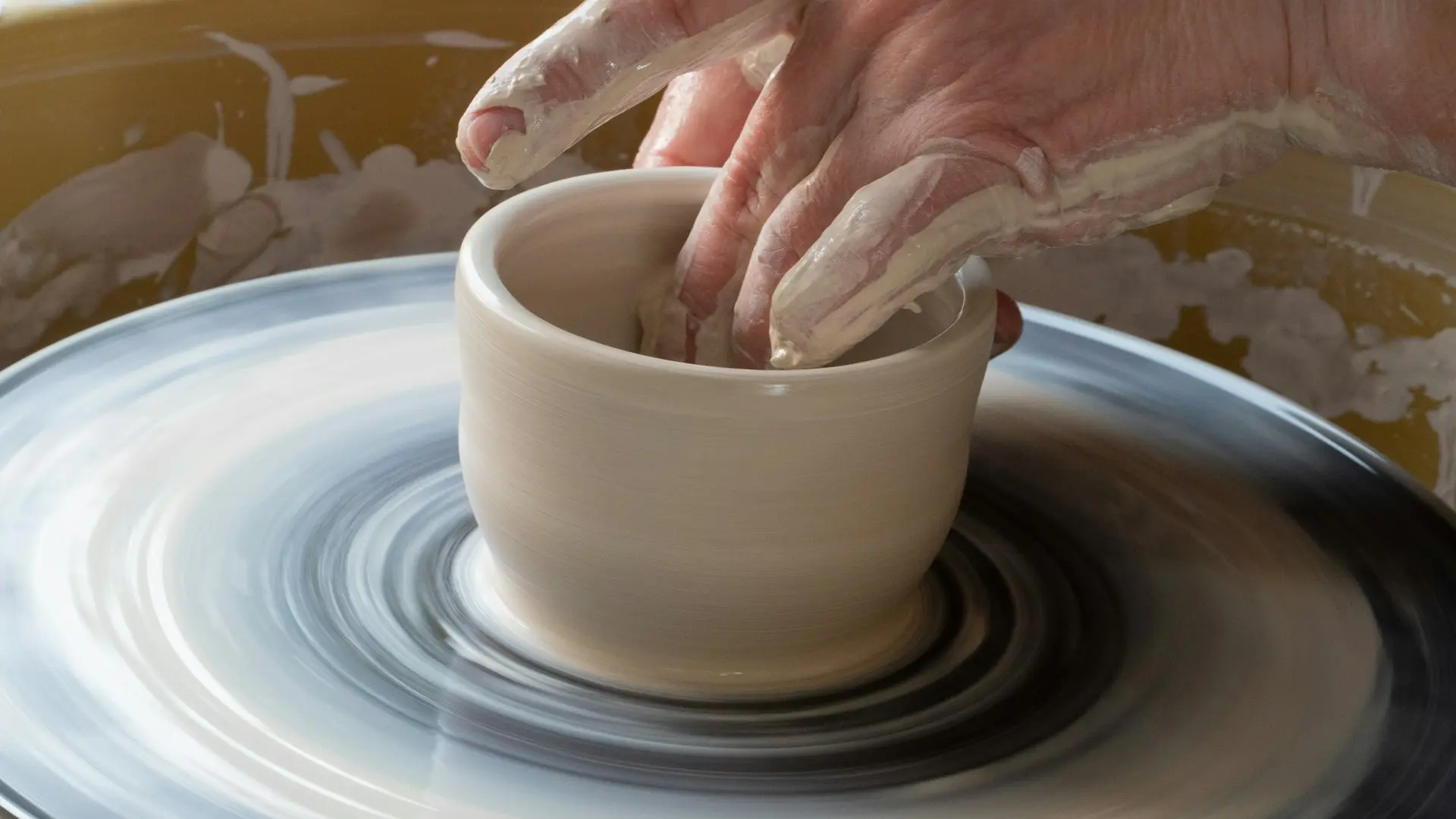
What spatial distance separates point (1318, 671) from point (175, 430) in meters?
0.80

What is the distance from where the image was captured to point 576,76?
0.90m

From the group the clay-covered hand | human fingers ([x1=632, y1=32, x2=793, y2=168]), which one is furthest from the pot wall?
the clay-covered hand

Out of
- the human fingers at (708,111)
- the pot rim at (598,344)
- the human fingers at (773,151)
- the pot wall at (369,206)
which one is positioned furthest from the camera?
the pot wall at (369,206)

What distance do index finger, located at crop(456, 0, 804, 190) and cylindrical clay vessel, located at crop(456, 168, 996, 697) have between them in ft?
0.21

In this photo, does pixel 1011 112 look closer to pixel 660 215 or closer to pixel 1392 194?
pixel 660 215

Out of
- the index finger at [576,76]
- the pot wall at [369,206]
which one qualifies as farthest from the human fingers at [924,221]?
the pot wall at [369,206]

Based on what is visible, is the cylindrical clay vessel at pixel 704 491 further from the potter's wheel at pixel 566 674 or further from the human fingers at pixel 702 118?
the human fingers at pixel 702 118

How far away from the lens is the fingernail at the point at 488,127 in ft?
2.92

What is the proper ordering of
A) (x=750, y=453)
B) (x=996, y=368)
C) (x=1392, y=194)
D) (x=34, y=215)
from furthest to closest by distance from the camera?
(x=1392, y=194), (x=34, y=215), (x=996, y=368), (x=750, y=453)

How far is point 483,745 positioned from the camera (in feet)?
2.74

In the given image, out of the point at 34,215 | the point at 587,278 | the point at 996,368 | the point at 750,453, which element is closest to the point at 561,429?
the point at 750,453

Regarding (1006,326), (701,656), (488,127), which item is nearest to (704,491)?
(701,656)

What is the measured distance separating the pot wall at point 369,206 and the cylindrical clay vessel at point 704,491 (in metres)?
0.69

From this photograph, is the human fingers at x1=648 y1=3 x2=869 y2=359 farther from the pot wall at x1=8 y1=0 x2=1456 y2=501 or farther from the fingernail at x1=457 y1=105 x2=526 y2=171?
the pot wall at x1=8 y1=0 x2=1456 y2=501
